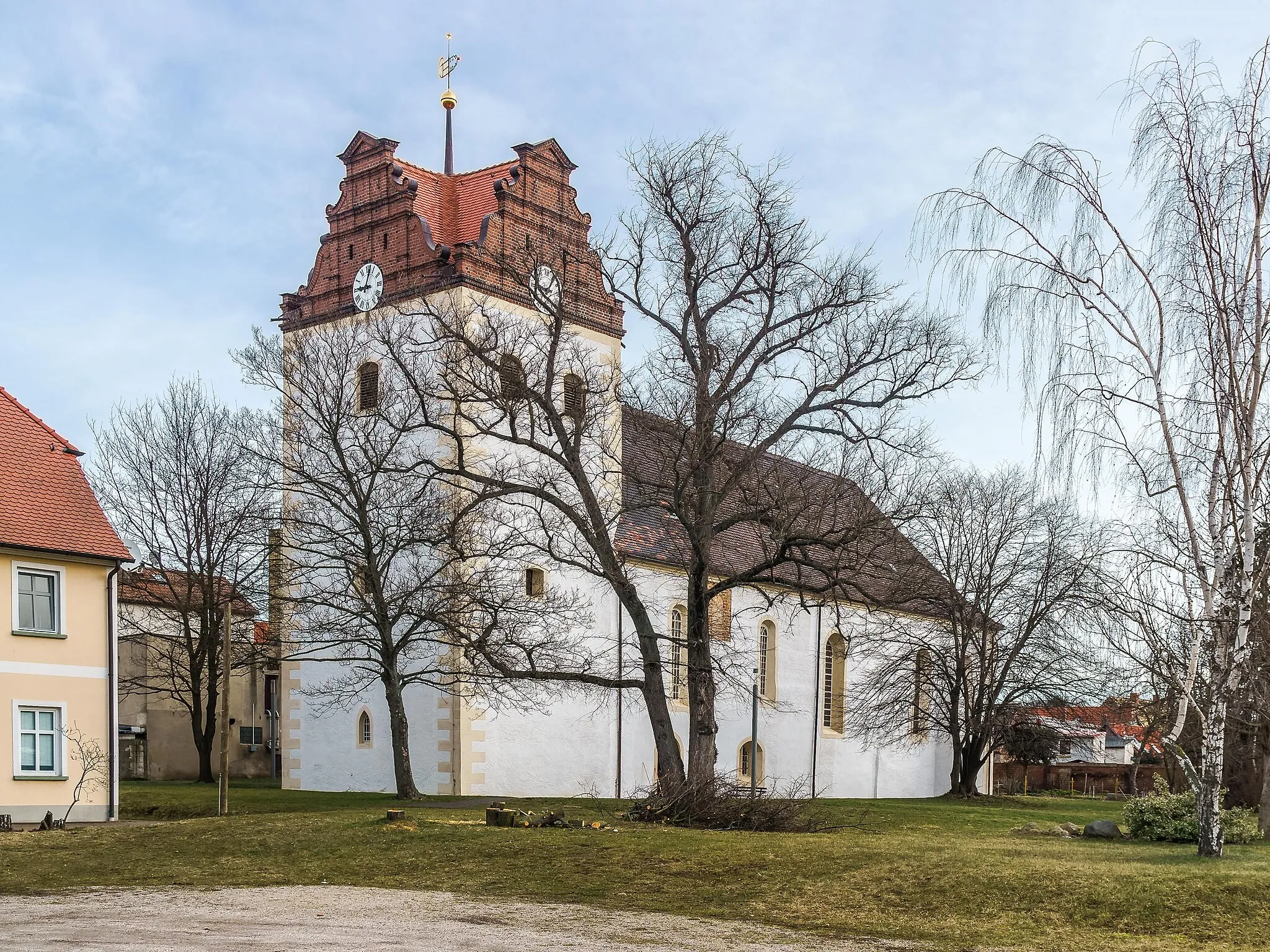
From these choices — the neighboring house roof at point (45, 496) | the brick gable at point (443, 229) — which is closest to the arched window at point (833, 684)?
the brick gable at point (443, 229)

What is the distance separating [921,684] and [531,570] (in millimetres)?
15107

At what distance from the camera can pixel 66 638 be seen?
1006 inches

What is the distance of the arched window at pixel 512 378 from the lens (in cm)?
2533

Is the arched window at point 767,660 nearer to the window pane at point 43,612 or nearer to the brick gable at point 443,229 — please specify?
the brick gable at point 443,229

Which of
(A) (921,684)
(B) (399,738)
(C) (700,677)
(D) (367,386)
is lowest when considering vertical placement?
(A) (921,684)

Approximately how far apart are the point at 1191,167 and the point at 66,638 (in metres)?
20.7

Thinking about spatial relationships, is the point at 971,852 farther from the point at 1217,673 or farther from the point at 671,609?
the point at 671,609

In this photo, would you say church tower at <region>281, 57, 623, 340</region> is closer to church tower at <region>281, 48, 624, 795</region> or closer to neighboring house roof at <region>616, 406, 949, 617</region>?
church tower at <region>281, 48, 624, 795</region>

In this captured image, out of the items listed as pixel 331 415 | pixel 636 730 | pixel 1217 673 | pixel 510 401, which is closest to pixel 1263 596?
pixel 1217 673

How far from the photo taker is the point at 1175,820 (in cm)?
2039

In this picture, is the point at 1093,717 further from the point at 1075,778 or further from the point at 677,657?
the point at 677,657

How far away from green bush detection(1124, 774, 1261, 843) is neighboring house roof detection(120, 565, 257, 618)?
79.9ft

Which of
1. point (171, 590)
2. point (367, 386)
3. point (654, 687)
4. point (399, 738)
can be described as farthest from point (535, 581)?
point (171, 590)

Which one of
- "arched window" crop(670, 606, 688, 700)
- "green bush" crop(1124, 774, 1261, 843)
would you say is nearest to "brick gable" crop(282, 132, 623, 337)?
"arched window" crop(670, 606, 688, 700)
